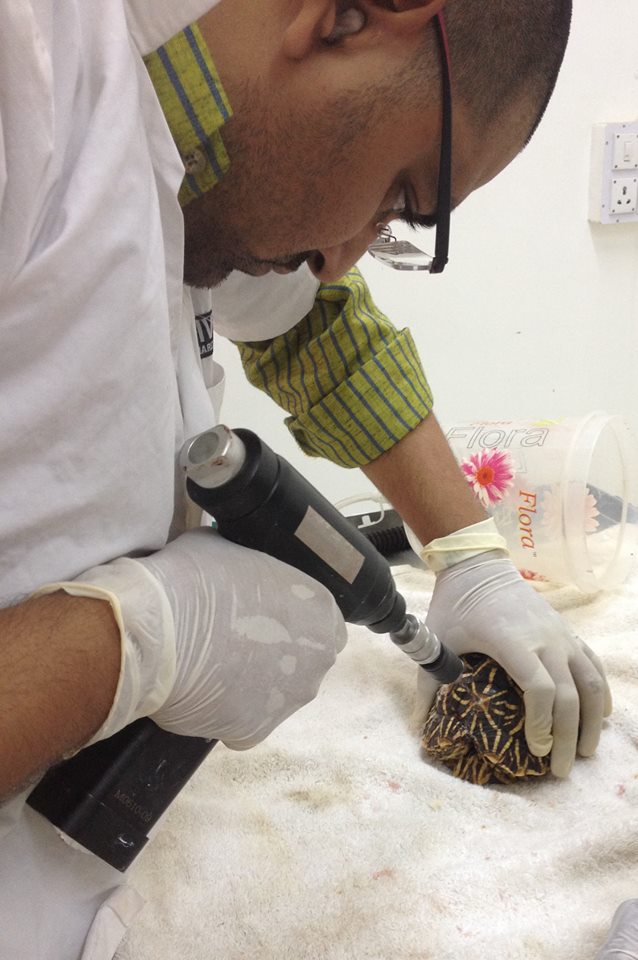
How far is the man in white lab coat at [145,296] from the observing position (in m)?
0.67

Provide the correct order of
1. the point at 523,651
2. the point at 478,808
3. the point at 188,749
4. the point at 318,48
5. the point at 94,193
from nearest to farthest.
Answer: the point at 94,193, the point at 318,48, the point at 188,749, the point at 478,808, the point at 523,651

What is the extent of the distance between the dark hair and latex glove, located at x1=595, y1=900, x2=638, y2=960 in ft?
2.69

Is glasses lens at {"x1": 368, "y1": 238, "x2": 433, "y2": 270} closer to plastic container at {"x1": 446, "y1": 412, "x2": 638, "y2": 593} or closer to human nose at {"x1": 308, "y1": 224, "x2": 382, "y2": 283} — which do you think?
human nose at {"x1": 308, "y1": 224, "x2": 382, "y2": 283}

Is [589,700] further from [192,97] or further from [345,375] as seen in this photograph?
[192,97]

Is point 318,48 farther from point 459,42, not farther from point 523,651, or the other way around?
point 523,651

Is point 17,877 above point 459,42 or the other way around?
the other way around

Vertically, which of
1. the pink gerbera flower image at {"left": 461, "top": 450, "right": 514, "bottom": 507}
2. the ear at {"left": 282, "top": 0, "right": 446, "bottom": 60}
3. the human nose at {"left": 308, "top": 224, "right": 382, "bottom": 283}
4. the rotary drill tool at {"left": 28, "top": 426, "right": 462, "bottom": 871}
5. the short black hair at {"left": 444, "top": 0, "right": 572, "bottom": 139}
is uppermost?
the ear at {"left": 282, "top": 0, "right": 446, "bottom": 60}

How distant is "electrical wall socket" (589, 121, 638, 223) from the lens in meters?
2.02

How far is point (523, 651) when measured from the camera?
3.87 ft

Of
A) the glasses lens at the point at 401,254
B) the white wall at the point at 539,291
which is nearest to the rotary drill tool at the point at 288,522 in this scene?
the glasses lens at the point at 401,254

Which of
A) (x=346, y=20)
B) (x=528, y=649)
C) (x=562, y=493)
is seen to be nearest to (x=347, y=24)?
(x=346, y=20)

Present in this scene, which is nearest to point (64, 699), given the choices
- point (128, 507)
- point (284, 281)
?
point (128, 507)

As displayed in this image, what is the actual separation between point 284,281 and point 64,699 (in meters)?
0.71

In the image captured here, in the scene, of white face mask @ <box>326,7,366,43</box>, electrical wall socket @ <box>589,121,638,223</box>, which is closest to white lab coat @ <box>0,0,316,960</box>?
white face mask @ <box>326,7,366,43</box>
